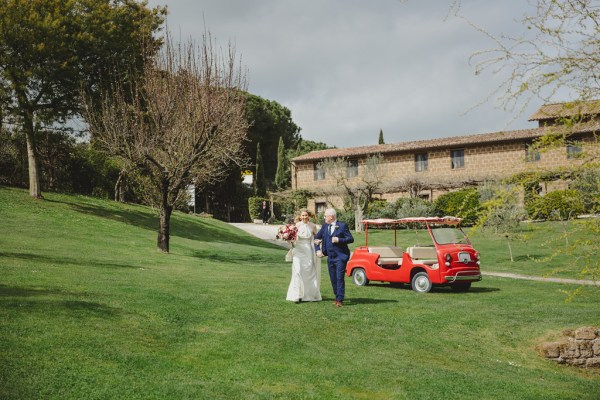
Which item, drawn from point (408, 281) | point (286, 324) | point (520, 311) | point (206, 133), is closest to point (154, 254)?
point (206, 133)

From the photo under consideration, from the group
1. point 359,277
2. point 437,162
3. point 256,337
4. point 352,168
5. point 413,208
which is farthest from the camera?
point 352,168

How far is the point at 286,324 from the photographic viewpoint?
33.4 feet

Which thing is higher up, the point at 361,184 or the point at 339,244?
the point at 361,184

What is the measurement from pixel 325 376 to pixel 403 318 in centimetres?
406

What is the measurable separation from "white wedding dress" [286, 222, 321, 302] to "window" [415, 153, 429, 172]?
36.8 m

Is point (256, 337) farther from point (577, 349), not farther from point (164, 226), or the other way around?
point (164, 226)

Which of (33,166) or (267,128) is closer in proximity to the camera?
(33,166)

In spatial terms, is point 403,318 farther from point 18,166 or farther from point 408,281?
point 18,166

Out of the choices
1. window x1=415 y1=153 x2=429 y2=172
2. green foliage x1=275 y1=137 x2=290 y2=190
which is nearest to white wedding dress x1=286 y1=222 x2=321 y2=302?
window x1=415 y1=153 x2=429 y2=172

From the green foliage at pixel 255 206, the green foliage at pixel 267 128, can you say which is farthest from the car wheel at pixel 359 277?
the green foliage at pixel 267 128

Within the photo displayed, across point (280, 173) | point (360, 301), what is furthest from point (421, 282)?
point (280, 173)

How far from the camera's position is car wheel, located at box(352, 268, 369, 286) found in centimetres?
1683

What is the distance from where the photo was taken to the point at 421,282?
1554 centimetres

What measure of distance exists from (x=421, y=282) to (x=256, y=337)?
7.52m
